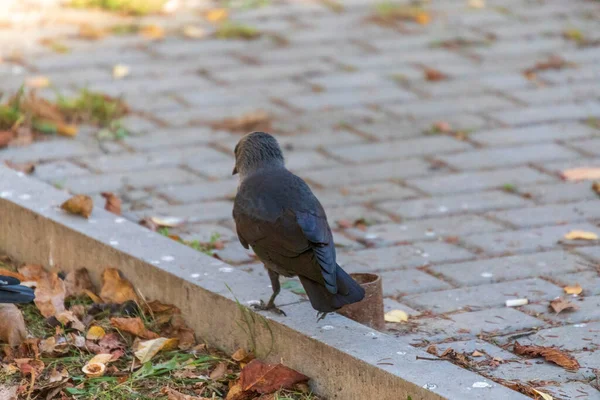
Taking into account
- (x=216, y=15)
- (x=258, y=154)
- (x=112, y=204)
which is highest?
(x=258, y=154)

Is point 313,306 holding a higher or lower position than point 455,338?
higher

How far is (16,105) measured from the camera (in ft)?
22.1

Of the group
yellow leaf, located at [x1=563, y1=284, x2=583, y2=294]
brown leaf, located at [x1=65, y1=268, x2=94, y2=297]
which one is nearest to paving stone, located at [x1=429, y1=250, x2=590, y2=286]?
yellow leaf, located at [x1=563, y1=284, x2=583, y2=294]

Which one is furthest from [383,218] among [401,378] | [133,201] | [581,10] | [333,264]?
[581,10]

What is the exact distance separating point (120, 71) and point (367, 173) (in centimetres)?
251

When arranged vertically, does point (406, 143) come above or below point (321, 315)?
below

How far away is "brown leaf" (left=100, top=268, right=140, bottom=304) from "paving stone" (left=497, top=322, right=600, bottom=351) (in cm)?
151

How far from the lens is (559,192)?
19.8 feet

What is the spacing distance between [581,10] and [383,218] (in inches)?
194

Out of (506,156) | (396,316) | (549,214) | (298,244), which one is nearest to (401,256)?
(396,316)

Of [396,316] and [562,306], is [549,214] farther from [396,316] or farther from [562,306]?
[396,316]

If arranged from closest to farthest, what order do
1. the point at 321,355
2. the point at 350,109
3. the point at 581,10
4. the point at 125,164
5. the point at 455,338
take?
the point at 321,355, the point at 455,338, the point at 125,164, the point at 350,109, the point at 581,10

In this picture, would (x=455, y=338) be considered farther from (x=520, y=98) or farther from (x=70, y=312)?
(x=520, y=98)

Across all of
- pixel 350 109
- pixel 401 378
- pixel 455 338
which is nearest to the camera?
pixel 401 378
